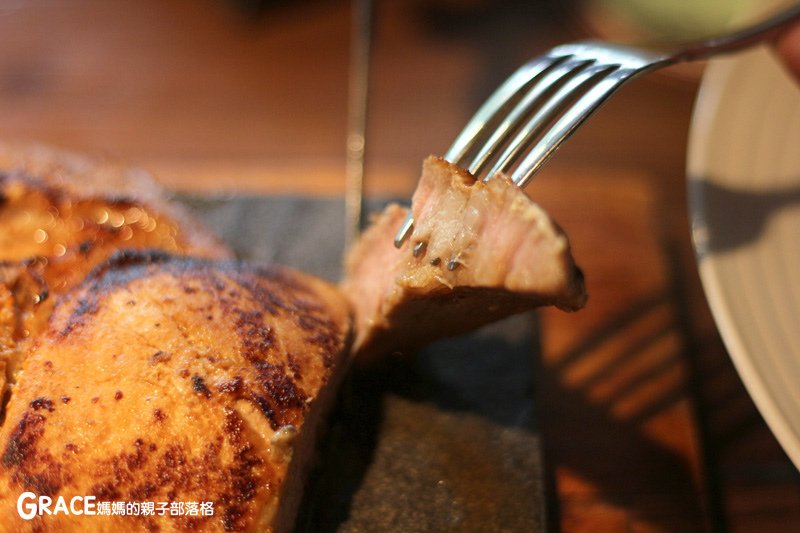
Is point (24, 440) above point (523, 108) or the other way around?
the other way around

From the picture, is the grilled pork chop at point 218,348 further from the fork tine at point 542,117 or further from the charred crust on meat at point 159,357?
the fork tine at point 542,117

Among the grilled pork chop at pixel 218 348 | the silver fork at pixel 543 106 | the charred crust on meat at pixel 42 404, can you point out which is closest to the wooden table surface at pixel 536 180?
the grilled pork chop at pixel 218 348

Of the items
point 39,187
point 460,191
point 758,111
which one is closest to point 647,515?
point 460,191

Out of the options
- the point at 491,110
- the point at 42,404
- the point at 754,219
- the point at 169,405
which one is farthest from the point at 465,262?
the point at 754,219

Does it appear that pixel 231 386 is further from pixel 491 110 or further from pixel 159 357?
pixel 491 110

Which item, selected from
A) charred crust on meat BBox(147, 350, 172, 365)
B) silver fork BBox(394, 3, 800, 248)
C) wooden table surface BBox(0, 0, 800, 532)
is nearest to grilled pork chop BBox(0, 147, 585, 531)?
charred crust on meat BBox(147, 350, 172, 365)

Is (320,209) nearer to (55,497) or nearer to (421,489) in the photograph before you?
(421,489)

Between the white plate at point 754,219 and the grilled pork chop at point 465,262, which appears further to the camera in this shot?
the white plate at point 754,219
